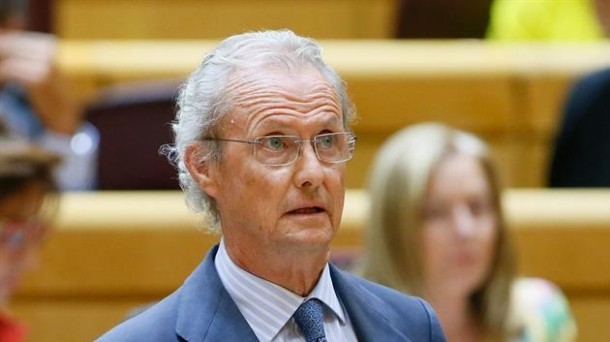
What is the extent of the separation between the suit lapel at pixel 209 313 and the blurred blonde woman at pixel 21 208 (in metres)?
0.97

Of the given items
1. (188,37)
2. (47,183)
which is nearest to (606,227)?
(47,183)

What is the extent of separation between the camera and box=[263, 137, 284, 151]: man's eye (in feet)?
3.99

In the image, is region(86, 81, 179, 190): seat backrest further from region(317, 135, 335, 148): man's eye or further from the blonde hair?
region(317, 135, 335, 148): man's eye

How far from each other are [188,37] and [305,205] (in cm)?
307

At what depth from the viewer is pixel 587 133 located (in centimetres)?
321

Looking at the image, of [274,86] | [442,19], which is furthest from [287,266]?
[442,19]

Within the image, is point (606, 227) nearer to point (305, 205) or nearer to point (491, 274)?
point (491, 274)

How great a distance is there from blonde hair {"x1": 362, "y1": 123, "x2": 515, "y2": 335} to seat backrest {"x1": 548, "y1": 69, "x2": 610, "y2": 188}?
0.64m

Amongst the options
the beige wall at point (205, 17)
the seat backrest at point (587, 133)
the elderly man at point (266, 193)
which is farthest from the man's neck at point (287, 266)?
the beige wall at point (205, 17)

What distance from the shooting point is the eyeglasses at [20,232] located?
221 centimetres

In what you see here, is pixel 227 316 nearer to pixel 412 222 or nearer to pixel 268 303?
pixel 268 303

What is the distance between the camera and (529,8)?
12.4 ft

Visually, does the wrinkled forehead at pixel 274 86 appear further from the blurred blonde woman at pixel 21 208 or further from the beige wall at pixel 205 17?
the beige wall at pixel 205 17

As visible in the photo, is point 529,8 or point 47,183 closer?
point 47,183
